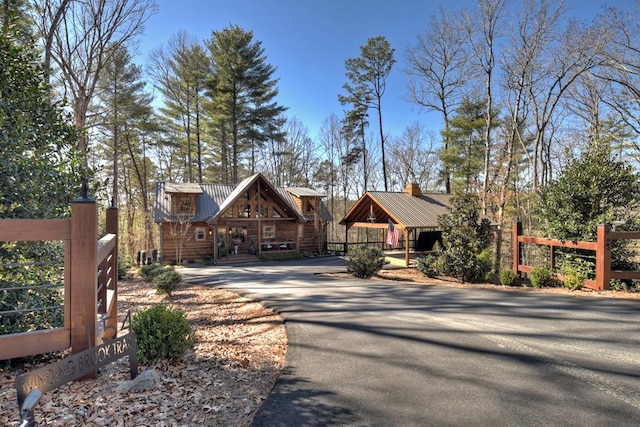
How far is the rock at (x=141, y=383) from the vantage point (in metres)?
3.13

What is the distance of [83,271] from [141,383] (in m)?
1.20

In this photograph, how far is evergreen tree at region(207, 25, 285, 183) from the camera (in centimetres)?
2547

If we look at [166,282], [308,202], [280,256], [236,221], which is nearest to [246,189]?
[236,221]

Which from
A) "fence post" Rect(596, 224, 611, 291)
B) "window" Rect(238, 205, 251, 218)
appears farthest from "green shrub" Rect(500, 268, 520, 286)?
"window" Rect(238, 205, 251, 218)

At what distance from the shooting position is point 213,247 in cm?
2091

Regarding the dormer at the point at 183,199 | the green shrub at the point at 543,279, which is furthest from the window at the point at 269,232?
the green shrub at the point at 543,279

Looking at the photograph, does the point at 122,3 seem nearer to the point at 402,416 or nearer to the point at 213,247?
the point at 213,247

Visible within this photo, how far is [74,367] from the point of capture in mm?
2646

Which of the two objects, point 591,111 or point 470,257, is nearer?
point 470,257

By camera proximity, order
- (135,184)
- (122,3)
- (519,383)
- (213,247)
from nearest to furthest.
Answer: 1. (519,383)
2. (122,3)
3. (213,247)
4. (135,184)

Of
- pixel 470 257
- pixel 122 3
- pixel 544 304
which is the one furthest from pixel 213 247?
pixel 544 304

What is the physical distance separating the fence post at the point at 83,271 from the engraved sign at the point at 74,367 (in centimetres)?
18

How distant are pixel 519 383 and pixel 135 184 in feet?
106

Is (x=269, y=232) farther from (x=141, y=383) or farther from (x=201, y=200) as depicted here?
(x=141, y=383)
